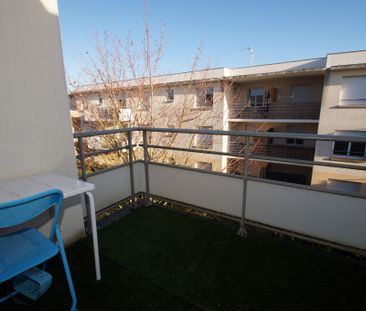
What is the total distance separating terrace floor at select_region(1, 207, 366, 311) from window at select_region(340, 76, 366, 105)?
9.72 meters

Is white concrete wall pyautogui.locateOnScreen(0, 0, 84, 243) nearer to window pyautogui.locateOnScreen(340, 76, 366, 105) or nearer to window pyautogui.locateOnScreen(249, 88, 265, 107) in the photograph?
window pyautogui.locateOnScreen(340, 76, 366, 105)

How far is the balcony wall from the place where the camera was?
1.85 metres

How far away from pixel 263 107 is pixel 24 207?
484 inches

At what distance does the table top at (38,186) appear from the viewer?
133 centimetres

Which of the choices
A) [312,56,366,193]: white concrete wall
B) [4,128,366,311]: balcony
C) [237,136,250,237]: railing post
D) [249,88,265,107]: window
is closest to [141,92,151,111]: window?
[4,128,366,311]: balcony

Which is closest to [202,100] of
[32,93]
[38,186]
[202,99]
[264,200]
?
[202,99]

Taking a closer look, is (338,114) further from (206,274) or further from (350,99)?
(206,274)

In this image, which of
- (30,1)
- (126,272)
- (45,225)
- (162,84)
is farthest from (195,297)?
(162,84)

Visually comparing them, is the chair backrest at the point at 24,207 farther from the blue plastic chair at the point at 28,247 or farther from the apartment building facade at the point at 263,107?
the apartment building facade at the point at 263,107

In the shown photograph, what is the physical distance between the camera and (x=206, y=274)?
5.72 feet

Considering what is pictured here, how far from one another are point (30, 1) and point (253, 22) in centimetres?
1012

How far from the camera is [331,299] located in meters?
1.50

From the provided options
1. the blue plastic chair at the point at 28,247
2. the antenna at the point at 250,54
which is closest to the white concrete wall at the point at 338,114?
the antenna at the point at 250,54

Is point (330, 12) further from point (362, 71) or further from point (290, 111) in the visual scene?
point (290, 111)
